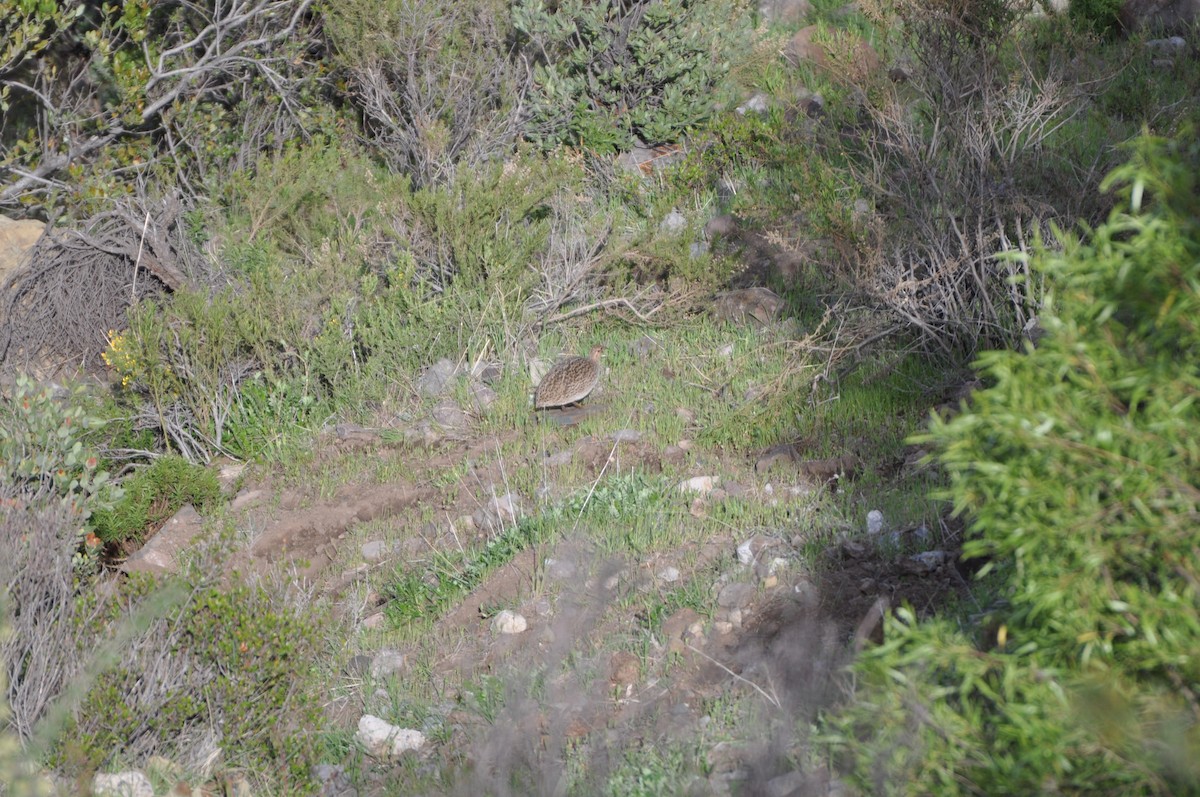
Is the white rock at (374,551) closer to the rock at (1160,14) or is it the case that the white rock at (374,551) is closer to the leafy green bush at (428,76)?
the leafy green bush at (428,76)

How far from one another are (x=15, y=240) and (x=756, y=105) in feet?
19.3

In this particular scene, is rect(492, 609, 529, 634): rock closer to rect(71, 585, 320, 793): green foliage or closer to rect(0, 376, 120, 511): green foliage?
rect(71, 585, 320, 793): green foliage

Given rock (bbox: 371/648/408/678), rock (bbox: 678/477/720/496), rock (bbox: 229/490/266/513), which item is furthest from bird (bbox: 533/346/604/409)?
rock (bbox: 371/648/408/678)

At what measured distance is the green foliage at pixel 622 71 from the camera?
29.7ft

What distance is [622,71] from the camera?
9125 millimetres

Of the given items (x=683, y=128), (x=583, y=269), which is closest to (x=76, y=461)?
(x=583, y=269)

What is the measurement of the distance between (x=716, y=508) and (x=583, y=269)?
9.20ft

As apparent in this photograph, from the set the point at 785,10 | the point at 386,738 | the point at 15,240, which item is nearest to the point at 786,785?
the point at 386,738

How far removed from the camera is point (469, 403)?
6480mm

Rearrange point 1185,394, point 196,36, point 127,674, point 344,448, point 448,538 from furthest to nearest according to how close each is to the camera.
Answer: point 196,36 → point 344,448 → point 448,538 → point 127,674 → point 1185,394

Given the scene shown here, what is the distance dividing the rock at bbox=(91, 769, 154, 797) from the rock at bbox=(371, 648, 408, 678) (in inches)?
37.8

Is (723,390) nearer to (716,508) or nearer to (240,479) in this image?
(716,508)

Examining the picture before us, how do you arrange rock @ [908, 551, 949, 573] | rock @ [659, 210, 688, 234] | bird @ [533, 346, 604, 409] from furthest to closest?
1. rock @ [659, 210, 688, 234]
2. bird @ [533, 346, 604, 409]
3. rock @ [908, 551, 949, 573]

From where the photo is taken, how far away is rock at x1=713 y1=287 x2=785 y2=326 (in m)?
6.80
